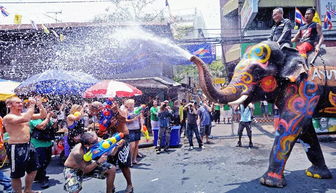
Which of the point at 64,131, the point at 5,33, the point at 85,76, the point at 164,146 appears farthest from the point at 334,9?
the point at 5,33

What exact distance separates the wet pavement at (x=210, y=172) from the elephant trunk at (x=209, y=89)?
1670 mm

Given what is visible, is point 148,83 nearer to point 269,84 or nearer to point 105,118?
point 105,118

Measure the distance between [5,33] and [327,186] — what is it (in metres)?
14.3

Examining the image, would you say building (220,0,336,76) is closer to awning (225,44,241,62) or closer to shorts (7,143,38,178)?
awning (225,44,241,62)

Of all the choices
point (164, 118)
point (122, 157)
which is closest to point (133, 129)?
point (164, 118)

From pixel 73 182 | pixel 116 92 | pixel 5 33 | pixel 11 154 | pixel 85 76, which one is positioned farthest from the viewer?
pixel 5 33

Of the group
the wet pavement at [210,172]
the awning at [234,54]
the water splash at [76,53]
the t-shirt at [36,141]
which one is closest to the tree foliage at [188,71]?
the awning at [234,54]

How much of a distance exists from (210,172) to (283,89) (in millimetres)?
2462

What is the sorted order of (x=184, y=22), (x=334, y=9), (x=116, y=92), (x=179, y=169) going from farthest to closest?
1. (x=184, y=22)
2. (x=334, y=9)
3. (x=116, y=92)
4. (x=179, y=169)

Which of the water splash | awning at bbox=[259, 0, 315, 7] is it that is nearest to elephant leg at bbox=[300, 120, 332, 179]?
the water splash

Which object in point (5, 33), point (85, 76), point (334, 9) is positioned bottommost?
point (85, 76)

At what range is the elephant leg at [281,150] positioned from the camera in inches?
181

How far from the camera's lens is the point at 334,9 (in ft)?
56.1

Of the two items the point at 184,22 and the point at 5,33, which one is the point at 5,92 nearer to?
the point at 5,33
